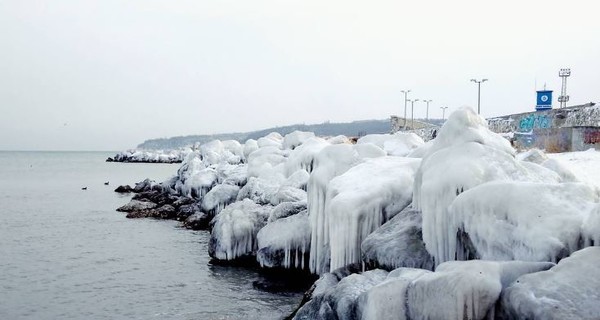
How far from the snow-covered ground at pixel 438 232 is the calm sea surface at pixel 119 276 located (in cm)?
→ 229

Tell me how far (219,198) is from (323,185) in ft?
49.6

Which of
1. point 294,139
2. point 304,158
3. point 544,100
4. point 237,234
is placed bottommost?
point 237,234

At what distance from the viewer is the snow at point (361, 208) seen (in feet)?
50.9

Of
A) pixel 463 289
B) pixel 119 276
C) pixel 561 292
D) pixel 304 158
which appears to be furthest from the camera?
pixel 304 158

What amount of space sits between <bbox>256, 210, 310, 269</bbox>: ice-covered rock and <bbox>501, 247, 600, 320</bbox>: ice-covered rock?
36.5ft

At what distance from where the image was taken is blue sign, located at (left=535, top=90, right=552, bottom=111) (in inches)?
1647

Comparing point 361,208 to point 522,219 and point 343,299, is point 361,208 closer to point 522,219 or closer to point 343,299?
point 343,299

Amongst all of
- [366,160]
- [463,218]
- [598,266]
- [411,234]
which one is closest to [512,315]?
[598,266]

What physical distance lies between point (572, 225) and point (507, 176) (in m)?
3.23

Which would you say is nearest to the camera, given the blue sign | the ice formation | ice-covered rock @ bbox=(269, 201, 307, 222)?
the ice formation

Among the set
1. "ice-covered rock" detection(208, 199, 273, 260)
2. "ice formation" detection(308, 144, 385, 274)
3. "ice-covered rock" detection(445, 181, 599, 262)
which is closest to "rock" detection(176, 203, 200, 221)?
"ice-covered rock" detection(208, 199, 273, 260)

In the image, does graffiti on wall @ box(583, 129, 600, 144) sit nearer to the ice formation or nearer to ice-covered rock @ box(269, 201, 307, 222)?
the ice formation

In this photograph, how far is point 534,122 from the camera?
37.4m

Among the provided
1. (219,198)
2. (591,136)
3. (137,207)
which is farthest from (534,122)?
(137,207)
